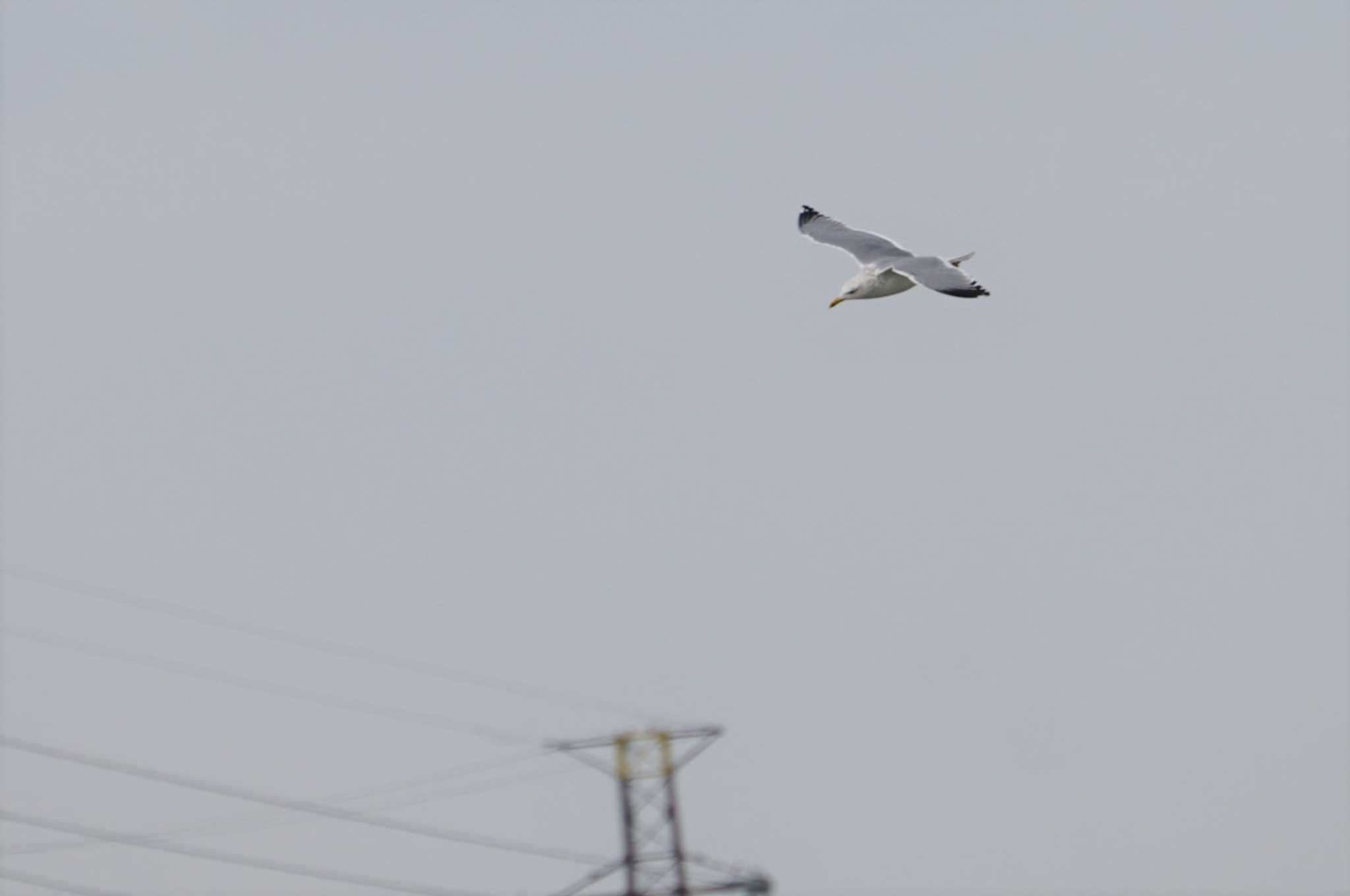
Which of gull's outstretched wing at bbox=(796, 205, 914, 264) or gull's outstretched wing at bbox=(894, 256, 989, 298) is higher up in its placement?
gull's outstretched wing at bbox=(796, 205, 914, 264)

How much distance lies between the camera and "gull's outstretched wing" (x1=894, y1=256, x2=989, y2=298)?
161 ft

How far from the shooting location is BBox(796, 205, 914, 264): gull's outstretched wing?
53.6 meters

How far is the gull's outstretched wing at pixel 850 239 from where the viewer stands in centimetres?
5359

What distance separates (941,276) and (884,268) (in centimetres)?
177

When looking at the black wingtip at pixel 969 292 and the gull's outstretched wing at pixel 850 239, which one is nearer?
the black wingtip at pixel 969 292

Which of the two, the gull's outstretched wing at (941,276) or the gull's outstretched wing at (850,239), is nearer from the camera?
the gull's outstretched wing at (941,276)

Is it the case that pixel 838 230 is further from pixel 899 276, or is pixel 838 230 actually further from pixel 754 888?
pixel 754 888

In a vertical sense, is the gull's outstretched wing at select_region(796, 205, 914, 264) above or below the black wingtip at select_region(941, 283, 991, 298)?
above

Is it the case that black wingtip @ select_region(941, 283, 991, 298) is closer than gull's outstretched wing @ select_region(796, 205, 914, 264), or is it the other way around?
black wingtip @ select_region(941, 283, 991, 298)

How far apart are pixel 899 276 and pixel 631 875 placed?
10.3 metres

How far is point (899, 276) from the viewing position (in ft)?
170

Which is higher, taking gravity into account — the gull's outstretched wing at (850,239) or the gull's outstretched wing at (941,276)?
the gull's outstretched wing at (850,239)

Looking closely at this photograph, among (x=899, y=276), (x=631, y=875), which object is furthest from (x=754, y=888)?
(x=899, y=276)

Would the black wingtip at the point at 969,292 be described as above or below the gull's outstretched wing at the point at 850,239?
below
